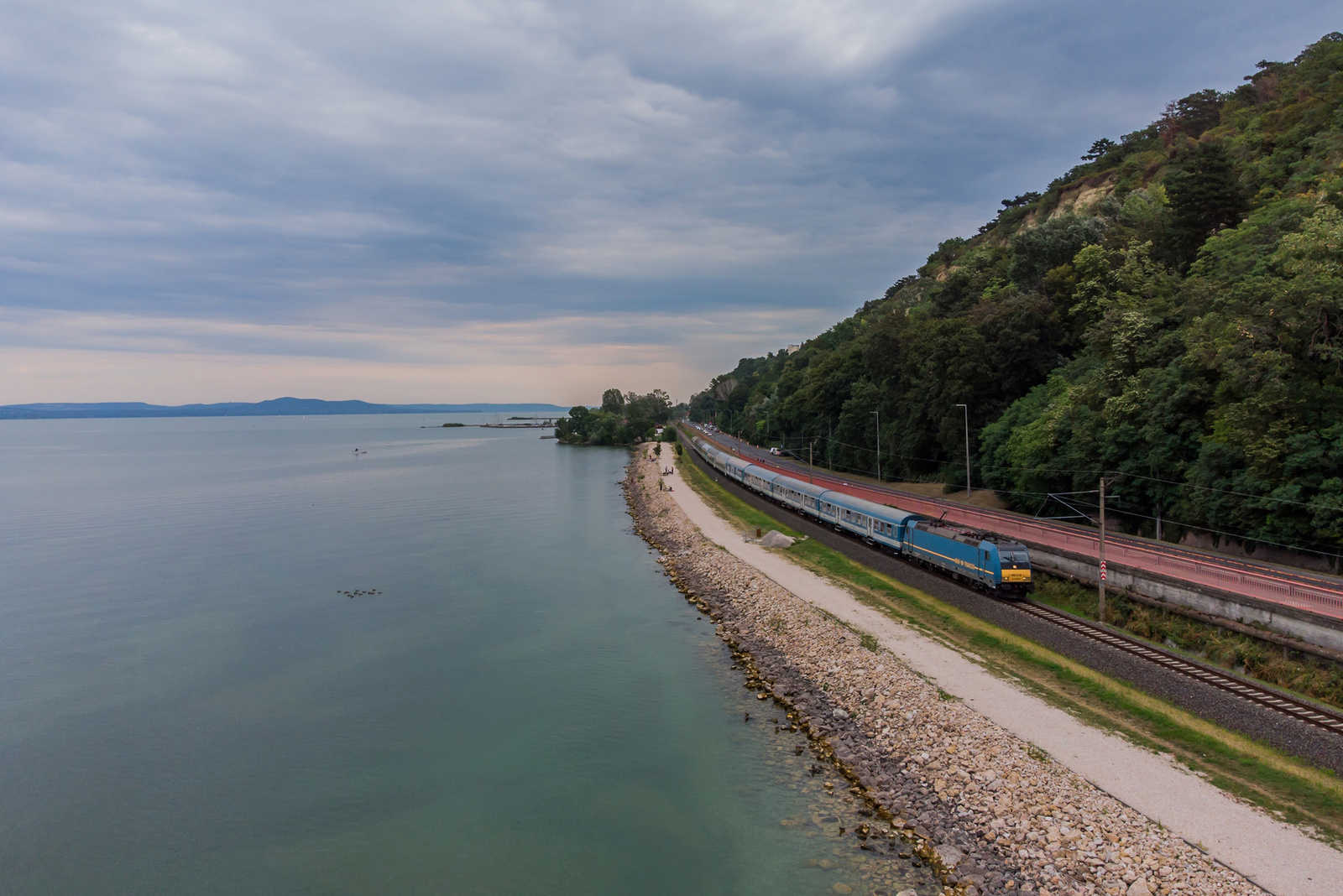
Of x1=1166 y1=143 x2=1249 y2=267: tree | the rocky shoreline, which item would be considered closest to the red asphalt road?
the rocky shoreline

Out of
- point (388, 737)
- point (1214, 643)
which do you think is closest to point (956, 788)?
point (1214, 643)

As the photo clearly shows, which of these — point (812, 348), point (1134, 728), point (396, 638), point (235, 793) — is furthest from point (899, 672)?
point (812, 348)

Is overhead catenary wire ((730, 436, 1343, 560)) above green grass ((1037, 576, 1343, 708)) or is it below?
above

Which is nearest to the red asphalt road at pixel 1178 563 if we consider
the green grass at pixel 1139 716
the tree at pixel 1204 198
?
the green grass at pixel 1139 716

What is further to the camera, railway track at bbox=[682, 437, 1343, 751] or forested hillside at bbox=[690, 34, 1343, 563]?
forested hillside at bbox=[690, 34, 1343, 563]

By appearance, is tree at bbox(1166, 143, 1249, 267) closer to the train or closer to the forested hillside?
the forested hillside

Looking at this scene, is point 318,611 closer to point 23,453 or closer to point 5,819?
point 5,819
